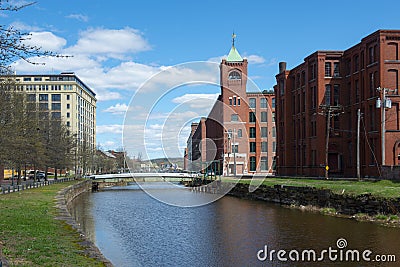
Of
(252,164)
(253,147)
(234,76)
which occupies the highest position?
(234,76)

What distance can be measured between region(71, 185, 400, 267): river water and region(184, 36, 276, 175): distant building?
58.5 metres

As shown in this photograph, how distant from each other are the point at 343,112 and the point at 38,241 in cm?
5165

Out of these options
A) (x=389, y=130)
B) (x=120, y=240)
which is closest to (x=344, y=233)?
(x=120, y=240)

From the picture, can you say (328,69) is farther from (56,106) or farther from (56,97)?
(56,97)

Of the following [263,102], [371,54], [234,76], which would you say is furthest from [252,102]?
[371,54]

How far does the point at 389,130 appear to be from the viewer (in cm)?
5231

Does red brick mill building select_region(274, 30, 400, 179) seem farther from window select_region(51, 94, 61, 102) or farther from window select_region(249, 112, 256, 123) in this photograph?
window select_region(51, 94, 61, 102)

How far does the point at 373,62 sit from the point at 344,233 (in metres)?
31.7

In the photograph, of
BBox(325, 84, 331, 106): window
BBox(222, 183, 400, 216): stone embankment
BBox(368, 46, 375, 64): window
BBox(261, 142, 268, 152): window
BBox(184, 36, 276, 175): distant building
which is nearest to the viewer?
BBox(222, 183, 400, 216): stone embankment

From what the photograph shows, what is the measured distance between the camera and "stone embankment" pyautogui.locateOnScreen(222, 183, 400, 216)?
1272 inches

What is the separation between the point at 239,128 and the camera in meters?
101

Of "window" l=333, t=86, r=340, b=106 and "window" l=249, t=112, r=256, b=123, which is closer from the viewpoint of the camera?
"window" l=333, t=86, r=340, b=106

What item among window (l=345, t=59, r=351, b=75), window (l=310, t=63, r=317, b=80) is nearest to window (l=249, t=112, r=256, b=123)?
window (l=310, t=63, r=317, b=80)

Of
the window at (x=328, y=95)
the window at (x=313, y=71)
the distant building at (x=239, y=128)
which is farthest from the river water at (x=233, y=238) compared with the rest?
the distant building at (x=239, y=128)
